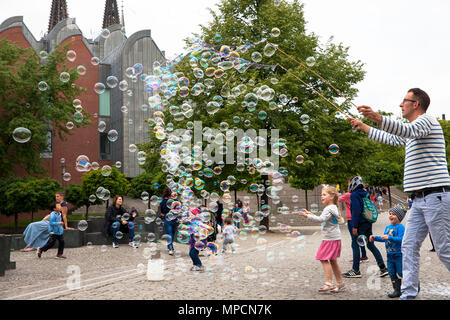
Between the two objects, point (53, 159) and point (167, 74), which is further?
point (53, 159)

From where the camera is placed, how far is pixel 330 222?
19.1 feet

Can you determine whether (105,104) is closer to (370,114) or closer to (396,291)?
(396,291)

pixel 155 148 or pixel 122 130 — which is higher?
pixel 122 130

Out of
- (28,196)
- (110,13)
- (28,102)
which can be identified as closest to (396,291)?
(28,196)

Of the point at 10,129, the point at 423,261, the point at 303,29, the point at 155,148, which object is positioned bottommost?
the point at 423,261

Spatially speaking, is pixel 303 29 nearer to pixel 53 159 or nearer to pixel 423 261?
pixel 423 261

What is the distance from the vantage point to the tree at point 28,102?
84.9 ft

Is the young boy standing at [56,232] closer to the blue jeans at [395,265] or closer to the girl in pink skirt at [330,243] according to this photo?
the girl in pink skirt at [330,243]

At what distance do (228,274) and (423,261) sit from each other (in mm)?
4347

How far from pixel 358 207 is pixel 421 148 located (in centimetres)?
293

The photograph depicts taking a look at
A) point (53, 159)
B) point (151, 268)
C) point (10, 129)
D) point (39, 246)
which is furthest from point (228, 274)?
point (53, 159)

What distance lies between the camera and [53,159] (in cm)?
3256

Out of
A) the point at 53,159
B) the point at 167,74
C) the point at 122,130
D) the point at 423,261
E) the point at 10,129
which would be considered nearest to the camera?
the point at 423,261

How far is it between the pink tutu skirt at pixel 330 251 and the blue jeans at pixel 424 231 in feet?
5.17
